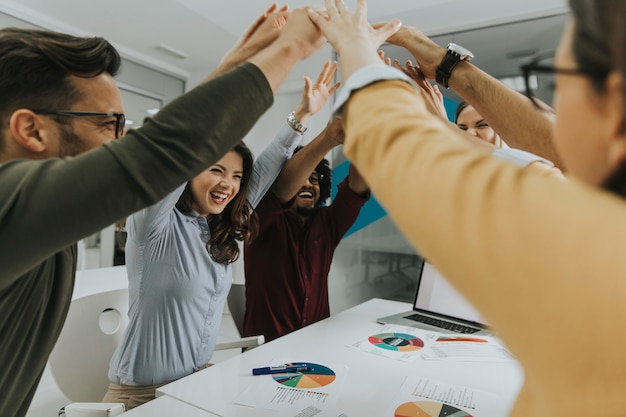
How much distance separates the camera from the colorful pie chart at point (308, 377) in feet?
3.91

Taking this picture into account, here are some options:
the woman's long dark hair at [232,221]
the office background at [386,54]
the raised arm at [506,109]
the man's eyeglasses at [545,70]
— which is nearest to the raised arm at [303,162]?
the woman's long dark hair at [232,221]

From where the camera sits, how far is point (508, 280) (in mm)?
340

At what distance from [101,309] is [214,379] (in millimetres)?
614

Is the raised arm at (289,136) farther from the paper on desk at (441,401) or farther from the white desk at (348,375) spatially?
the paper on desk at (441,401)

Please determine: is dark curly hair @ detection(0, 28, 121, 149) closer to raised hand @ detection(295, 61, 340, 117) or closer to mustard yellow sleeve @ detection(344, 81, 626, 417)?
mustard yellow sleeve @ detection(344, 81, 626, 417)

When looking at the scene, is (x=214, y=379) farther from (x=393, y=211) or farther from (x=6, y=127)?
(x=393, y=211)

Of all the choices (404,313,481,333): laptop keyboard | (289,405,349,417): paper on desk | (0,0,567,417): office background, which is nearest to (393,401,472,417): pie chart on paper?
(289,405,349,417): paper on desk

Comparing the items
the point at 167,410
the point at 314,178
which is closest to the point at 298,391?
the point at 167,410

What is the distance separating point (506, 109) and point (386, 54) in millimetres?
2736

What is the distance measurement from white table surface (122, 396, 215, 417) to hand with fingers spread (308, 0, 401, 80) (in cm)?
93

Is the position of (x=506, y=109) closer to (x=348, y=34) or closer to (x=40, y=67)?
(x=348, y=34)

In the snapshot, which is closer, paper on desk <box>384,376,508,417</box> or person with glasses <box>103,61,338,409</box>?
paper on desk <box>384,376,508,417</box>

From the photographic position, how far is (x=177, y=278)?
1421 mm

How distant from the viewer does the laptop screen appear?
186 cm
